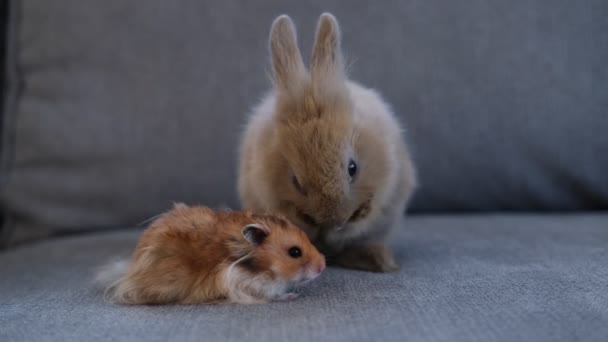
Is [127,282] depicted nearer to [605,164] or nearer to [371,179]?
[371,179]

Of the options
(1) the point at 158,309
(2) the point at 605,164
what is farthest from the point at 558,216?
(1) the point at 158,309

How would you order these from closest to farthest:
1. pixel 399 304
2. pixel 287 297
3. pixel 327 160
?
pixel 399 304 → pixel 287 297 → pixel 327 160

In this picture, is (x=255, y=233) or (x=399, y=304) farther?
(x=255, y=233)

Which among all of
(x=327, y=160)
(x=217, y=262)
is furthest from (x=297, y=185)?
(x=217, y=262)

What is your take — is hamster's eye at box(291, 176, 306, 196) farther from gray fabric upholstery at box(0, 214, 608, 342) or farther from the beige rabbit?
gray fabric upholstery at box(0, 214, 608, 342)

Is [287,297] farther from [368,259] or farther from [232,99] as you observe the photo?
[232,99]

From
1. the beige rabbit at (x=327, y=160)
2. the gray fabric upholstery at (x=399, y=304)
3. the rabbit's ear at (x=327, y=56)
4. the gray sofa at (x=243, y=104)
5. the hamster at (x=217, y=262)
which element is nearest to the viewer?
the gray fabric upholstery at (x=399, y=304)

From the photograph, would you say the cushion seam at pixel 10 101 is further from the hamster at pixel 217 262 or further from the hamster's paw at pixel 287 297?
the hamster's paw at pixel 287 297

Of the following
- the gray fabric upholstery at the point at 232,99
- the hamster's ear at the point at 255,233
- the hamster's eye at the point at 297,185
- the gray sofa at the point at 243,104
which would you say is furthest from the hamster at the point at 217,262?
the gray fabric upholstery at the point at 232,99
